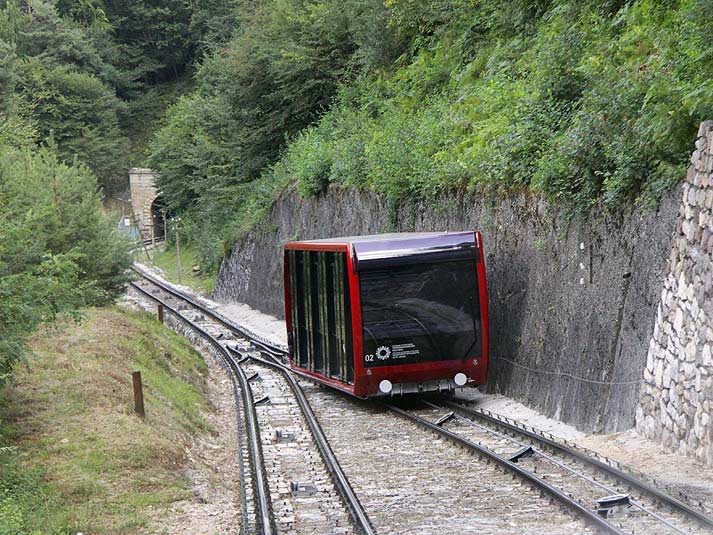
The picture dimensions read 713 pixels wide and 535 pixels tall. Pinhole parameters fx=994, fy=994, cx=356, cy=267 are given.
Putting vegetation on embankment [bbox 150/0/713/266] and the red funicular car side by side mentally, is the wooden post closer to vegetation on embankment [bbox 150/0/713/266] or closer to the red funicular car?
the red funicular car

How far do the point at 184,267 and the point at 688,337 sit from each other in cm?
5748

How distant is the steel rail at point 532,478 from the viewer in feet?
27.7

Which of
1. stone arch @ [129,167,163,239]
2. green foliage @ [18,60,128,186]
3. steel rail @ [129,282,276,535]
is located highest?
green foliage @ [18,60,128,186]

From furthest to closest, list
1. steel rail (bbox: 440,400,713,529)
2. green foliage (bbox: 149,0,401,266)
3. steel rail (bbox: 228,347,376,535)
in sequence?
green foliage (bbox: 149,0,401,266) → steel rail (bbox: 228,347,376,535) → steel rail (bbox: 440,400,713,529)

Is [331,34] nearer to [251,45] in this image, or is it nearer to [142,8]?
[251,45]

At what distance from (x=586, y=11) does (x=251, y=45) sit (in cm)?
2997

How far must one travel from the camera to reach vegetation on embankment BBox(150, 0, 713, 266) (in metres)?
13.5

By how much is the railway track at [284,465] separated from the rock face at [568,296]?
374 centimetres

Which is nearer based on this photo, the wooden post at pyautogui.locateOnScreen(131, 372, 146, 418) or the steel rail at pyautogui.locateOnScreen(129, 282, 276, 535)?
the steel rail at pyautogui.locateOnScreen(129, 282, 276, 535)

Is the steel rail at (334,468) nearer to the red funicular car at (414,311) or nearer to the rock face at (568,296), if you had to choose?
Answer: the red funicular car at (414,311)

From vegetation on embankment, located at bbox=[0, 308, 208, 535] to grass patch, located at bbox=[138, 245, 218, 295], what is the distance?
3594 cm

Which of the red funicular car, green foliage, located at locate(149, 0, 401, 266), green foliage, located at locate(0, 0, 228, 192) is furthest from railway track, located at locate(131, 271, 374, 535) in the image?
green foliage, located at locate(0, 0, 228, 192)

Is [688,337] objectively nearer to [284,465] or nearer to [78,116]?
[284,465]

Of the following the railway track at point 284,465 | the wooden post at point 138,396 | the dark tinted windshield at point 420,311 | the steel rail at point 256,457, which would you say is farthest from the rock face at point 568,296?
the wooden post at point 138,396
